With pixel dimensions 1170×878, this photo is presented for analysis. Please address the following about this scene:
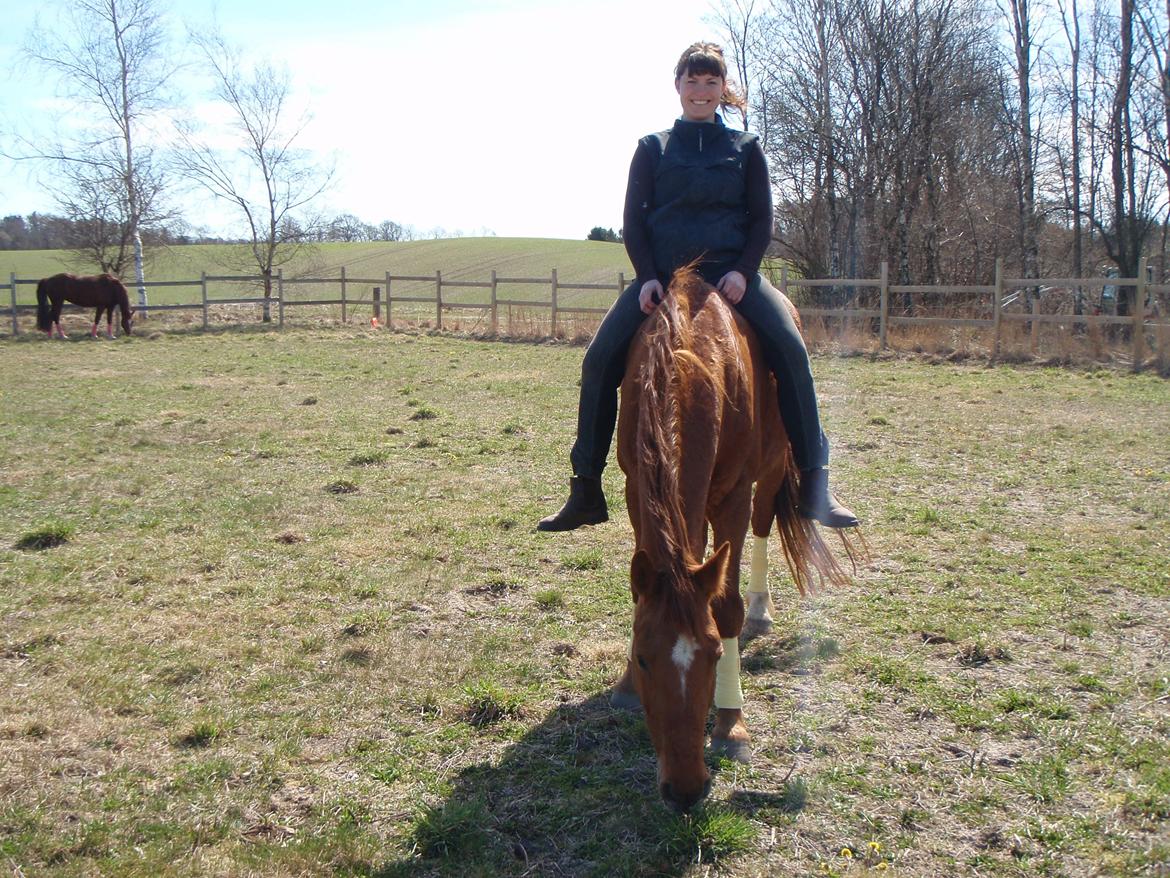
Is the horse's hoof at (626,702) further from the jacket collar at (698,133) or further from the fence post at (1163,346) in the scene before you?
the fence post at (1163,346)

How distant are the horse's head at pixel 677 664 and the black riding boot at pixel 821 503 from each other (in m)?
1.54

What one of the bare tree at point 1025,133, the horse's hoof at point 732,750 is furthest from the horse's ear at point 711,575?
the bare tree at point 1025,133

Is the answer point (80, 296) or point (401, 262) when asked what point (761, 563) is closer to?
point (80, 296)

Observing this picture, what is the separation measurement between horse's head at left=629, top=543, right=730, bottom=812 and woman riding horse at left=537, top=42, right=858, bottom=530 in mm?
1409

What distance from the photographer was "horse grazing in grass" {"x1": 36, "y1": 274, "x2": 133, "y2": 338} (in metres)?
24.1

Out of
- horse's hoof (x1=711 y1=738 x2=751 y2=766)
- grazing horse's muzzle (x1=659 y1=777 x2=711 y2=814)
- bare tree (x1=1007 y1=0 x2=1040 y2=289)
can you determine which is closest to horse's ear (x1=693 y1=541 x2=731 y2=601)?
grazing horse's muzzle (x1=659 y1=777 x2=711 y2=814)

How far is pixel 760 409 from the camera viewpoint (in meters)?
3.83

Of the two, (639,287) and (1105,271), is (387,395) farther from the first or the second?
(1105,271)

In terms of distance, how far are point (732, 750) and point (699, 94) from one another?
2806mm

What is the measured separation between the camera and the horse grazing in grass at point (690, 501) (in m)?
2.54

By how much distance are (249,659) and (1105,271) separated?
99.9 feet

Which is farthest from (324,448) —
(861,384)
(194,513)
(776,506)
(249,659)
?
(861,384)

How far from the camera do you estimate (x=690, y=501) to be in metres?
2.91

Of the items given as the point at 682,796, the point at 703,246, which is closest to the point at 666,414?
the point at 682,796
